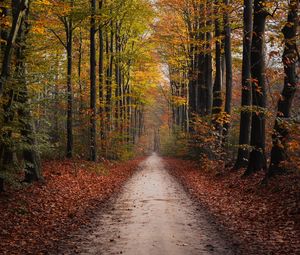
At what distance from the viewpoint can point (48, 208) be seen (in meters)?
10.2

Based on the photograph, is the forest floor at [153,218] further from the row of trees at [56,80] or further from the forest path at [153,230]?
the row of trees at [56,80]

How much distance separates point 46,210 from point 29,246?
2979 millimetres

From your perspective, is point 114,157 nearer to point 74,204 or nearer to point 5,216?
point 74,204

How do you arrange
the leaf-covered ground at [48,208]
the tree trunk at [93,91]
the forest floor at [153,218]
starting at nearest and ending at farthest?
the forest floor at [153,218]
the leaf-covered ground at [48,208]
the tree trunk at [93,91]

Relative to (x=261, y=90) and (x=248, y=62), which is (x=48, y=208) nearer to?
(x=261, y=90)

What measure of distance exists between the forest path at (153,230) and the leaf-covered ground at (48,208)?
2.24 ft

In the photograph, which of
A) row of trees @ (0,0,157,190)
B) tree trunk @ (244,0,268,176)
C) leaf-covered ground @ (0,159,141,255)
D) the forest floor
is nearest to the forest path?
the forest floor

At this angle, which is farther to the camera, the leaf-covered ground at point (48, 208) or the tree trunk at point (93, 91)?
the tree trunk at point (93, 91)

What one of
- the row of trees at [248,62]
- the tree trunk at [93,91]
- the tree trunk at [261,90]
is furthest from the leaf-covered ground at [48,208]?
the tree trunk at [261,90]

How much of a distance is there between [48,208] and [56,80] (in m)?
4.56

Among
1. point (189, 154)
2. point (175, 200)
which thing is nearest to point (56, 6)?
point (175, 200)

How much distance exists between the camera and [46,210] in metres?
9.94

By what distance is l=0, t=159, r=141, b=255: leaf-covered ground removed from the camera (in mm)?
7301

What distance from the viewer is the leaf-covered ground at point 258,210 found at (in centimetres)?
698
